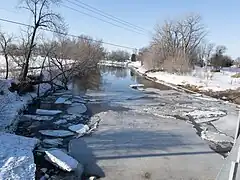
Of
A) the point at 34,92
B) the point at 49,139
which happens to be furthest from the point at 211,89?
the point at 49,139

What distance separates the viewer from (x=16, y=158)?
6914 millimetres

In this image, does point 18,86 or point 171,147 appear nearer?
point 171,147

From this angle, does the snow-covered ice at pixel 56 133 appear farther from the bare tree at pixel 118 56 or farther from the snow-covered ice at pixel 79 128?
the bare tree at pixel 118 56

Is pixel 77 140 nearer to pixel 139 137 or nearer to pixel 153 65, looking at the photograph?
pixel 139 137

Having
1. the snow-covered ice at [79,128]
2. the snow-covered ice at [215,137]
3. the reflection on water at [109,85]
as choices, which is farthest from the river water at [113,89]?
the snow-covered ice at [215,137]

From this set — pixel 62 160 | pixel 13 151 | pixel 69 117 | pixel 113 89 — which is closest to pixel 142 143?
pixel 62 160

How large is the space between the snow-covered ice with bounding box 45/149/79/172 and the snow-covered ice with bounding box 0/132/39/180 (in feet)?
1.81

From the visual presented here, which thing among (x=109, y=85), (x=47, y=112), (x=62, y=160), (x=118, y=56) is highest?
(x=118, y=56)

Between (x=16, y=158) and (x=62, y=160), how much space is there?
3.86 feet

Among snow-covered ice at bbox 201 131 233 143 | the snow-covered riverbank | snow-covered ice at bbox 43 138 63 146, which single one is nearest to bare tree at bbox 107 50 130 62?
the snow-covered riverbank

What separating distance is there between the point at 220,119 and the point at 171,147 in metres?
5.89

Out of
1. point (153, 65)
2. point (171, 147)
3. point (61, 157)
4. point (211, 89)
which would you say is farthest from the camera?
point (153, 65)

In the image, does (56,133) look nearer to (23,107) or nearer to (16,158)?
(16,158)

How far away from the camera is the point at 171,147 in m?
9.09
